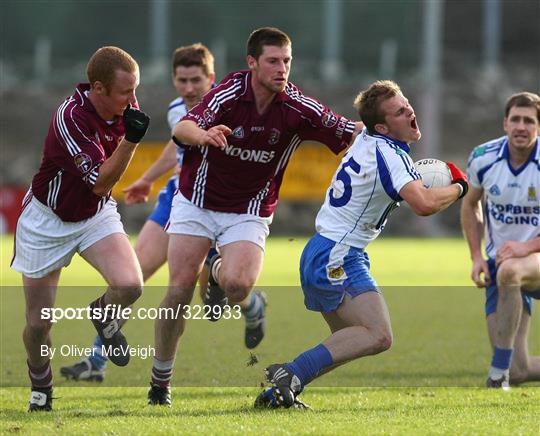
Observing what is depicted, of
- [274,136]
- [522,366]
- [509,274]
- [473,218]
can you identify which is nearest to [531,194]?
[473,218]

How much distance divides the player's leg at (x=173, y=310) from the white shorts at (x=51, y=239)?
0.48 metres

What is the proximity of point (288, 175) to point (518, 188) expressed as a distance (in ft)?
63.4

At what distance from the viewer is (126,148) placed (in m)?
6.17

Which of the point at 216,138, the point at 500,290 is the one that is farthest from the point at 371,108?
the point at 500,290

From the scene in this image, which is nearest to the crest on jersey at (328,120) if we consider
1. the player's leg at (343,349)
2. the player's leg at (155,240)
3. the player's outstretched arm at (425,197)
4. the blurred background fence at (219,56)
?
the player's outstretched arm at (425,197)

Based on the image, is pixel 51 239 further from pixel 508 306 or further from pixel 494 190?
pixel 494 190

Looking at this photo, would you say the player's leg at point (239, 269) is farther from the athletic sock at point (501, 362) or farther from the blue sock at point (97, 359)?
the athletic sock at point (501, 362)

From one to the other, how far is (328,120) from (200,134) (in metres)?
1.02

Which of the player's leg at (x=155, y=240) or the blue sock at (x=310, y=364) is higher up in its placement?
the player's leg at (x=155, y=240)

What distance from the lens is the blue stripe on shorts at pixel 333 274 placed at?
651 cm

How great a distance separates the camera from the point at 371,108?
661 centimetres

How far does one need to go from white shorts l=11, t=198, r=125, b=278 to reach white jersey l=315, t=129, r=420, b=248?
4.09ft

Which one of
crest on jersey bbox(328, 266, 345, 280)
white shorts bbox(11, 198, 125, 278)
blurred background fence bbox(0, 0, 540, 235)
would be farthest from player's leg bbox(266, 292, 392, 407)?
blurred background fence bbox(0, 0, 540, 235)

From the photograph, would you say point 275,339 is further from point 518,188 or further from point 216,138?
point 216,138
